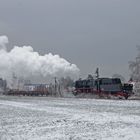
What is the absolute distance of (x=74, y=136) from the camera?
17.6m

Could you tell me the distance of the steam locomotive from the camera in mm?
83125

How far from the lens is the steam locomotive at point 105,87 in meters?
83.1

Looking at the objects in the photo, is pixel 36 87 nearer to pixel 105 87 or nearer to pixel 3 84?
pixel 3 84

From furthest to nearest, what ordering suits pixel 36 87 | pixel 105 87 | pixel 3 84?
1. pixel 3 84
2. pixel 36 87
3. pixel 105 87

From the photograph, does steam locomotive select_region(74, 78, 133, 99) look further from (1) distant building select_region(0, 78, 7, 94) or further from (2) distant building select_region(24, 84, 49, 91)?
(1) distant building select_region(0, 78, 7, 94)

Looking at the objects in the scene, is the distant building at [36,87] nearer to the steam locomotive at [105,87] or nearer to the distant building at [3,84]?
the distant building at [3,84]

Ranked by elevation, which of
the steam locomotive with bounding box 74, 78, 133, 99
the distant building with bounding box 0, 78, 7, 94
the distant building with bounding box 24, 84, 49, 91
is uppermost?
the distant building with bounding box 0, 78, 7, 94

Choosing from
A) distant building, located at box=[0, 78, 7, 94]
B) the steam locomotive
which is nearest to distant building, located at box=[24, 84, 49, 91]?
distant building, located at box=[0, 78, 7, 94]

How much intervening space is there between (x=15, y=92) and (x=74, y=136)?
11671 cm

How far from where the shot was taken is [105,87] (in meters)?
87.0

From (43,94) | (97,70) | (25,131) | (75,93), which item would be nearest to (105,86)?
(75,93)

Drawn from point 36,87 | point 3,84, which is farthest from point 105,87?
point 3,84

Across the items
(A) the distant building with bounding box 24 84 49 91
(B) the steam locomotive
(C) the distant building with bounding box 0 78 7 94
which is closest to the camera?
(B) the steam locomotive

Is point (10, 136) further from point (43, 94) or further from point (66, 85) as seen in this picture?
point (66, 85)
